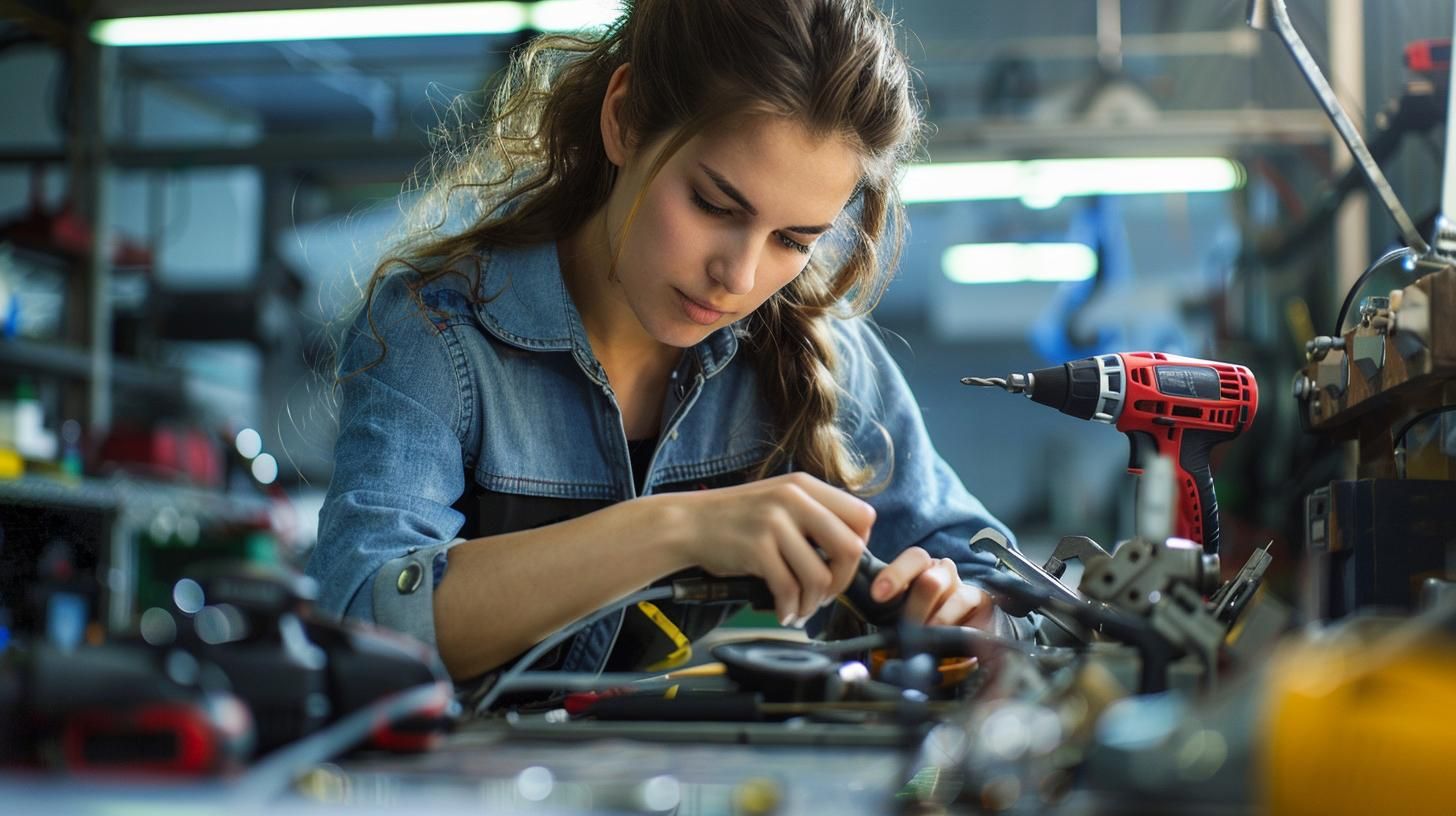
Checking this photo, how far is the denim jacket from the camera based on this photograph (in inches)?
42.9

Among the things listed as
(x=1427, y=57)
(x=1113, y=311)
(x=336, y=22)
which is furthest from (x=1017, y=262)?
(x=1427, y=57)

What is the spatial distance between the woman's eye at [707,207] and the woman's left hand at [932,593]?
41 centimetres

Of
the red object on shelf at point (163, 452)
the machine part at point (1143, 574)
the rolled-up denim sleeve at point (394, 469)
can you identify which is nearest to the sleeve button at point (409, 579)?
the rolled-up denim sleeve at point (394, 469)

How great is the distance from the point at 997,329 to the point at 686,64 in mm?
5802

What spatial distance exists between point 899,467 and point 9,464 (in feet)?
7.70

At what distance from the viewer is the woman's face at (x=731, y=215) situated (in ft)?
3.66

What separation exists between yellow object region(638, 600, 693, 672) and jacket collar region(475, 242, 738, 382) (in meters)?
0.26

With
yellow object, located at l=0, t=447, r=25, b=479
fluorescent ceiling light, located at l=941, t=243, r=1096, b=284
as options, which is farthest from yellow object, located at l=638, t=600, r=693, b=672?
fluorescent ceiling light, located at l=941, t=243, r=1096, b=284

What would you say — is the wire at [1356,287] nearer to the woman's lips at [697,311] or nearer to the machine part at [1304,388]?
the machine part at [1304,388]

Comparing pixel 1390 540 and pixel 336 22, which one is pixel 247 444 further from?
pixel 1390 540

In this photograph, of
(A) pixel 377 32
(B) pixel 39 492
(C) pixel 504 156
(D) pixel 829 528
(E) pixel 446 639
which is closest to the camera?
(D) pixel 829 528

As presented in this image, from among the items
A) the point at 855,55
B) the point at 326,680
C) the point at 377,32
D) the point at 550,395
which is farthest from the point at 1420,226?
the point at 377,32

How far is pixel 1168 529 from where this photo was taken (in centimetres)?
54

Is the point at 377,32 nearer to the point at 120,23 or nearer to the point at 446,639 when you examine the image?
the point at 120,23
